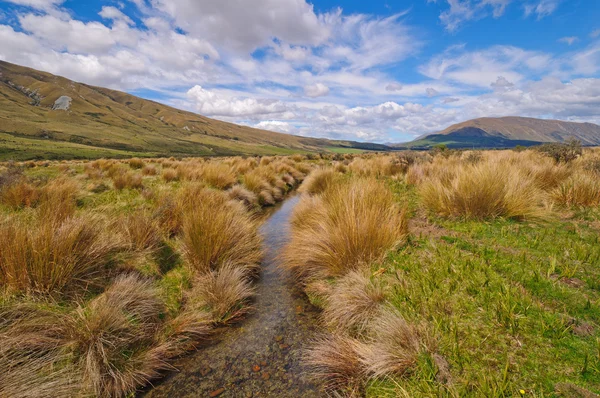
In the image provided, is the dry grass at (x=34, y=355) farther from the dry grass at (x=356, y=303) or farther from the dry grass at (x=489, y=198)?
Result: the dry grass at (x=489, y=198)

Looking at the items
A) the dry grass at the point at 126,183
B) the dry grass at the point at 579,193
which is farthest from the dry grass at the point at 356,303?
the dry grass at the point at 126,183

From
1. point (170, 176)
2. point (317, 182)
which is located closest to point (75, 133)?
point (170, 176)

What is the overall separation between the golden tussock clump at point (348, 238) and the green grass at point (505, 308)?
397mm

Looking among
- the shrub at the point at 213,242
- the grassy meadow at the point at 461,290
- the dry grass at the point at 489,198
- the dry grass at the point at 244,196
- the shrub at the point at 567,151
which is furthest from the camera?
the shrub at the point at 567,151

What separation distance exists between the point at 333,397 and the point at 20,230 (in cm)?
446

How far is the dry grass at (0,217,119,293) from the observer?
133 inches

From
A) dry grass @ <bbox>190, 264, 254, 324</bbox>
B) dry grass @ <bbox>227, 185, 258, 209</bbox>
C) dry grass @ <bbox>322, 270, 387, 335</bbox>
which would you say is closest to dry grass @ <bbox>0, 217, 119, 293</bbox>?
dry grass @ <bbox>190, 264, 254, 324</bbox>

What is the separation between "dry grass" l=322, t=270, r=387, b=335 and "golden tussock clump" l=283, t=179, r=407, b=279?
0.53 metres

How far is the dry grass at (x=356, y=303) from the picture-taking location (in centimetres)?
358

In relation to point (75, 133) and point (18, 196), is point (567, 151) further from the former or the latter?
point (75, 133)

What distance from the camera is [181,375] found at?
10.9ft

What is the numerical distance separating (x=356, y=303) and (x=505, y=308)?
1.66m

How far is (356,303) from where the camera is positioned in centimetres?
371

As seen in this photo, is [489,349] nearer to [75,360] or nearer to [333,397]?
[333,397]
